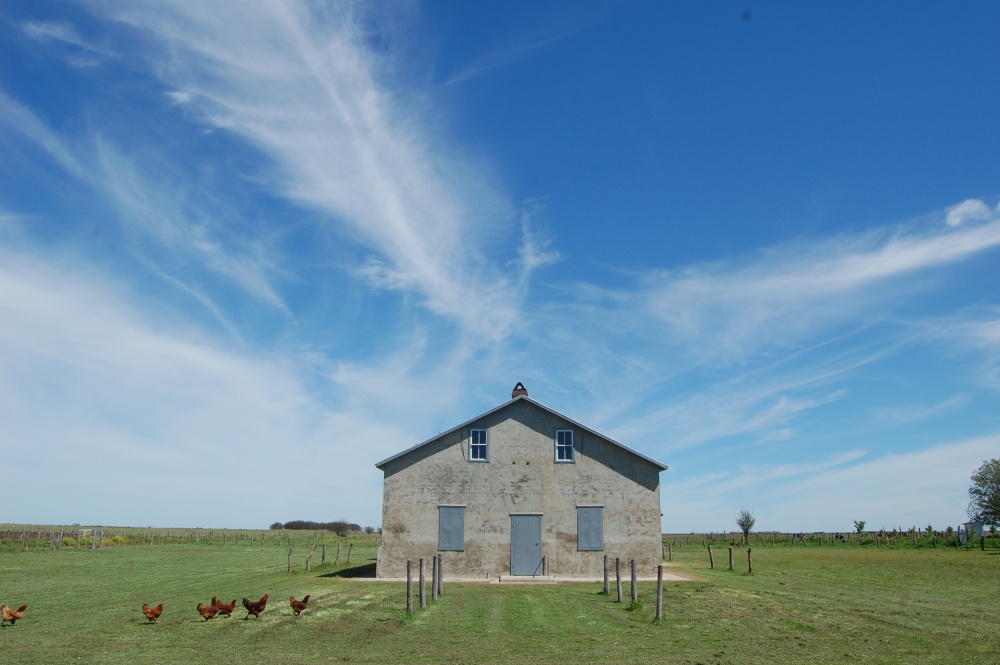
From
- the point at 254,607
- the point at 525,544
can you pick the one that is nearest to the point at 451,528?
the point at 525,544

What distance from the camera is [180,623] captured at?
19.1 m

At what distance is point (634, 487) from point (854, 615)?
13.9 metres

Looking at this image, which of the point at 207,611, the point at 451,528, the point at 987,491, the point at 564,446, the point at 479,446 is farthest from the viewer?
the point at 987,491

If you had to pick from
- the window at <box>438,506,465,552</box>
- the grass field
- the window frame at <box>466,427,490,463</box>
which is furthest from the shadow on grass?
the window frame at <box>466,427,490,463</box>

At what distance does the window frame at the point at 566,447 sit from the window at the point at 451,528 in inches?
191

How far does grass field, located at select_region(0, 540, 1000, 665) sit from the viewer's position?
14875 mm

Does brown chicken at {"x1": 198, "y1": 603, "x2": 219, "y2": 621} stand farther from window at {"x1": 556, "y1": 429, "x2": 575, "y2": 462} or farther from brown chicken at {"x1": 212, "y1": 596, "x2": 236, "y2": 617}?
window at {"x1": 556, "y1": 429, "x2": 575, "y2": 462}

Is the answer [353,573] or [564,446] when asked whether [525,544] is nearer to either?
[564,446]

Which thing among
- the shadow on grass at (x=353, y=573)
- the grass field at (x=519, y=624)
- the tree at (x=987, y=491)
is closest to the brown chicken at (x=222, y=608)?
the grass field at (x=519, y=624)

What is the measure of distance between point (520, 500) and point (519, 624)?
47.8 ft

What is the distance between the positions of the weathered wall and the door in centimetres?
23

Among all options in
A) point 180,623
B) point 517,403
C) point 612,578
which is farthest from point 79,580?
point 612,578

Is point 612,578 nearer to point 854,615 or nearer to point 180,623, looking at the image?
point 854,615

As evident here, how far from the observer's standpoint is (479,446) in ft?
111
